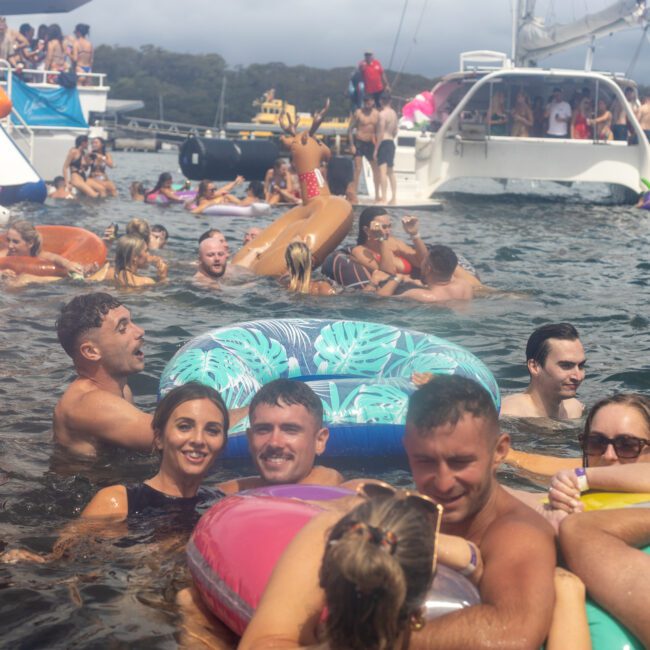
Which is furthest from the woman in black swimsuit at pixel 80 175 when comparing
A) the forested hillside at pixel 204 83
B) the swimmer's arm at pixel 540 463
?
the forested hillside at pixel 204 83

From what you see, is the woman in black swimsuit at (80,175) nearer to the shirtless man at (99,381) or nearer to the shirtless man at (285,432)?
the shirtless man at (99,381)

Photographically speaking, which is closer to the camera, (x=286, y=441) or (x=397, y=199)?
(x=286, y=441)

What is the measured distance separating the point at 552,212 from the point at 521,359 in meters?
12.8

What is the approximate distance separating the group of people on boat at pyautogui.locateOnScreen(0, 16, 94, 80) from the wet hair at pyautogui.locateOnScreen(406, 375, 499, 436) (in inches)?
806

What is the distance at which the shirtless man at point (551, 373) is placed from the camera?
18.8 ft

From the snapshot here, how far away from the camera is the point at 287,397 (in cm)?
409

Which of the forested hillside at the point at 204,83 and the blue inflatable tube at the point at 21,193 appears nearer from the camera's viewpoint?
the blue inflatable tube at the point at 21,193

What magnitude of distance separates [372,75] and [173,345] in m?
12.4

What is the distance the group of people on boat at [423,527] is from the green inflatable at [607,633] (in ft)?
0.08

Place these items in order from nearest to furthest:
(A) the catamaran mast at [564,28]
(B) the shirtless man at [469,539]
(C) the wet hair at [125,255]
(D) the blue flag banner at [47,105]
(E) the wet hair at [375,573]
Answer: (E) the wet hair at [375,573] → (B) the shirtless man at [469,539] → (C) the wet hair at [125,255] → (D) the blue flag banner at [47,105] → (A) the catamaran mast at [564,28]

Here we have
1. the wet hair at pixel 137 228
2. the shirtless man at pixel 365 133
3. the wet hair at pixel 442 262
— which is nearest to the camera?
the wet hair at pixel 442 262

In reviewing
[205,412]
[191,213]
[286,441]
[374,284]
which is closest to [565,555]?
[286,441]

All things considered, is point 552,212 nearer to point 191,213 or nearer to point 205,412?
point 191,213

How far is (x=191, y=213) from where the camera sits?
18516 mm
